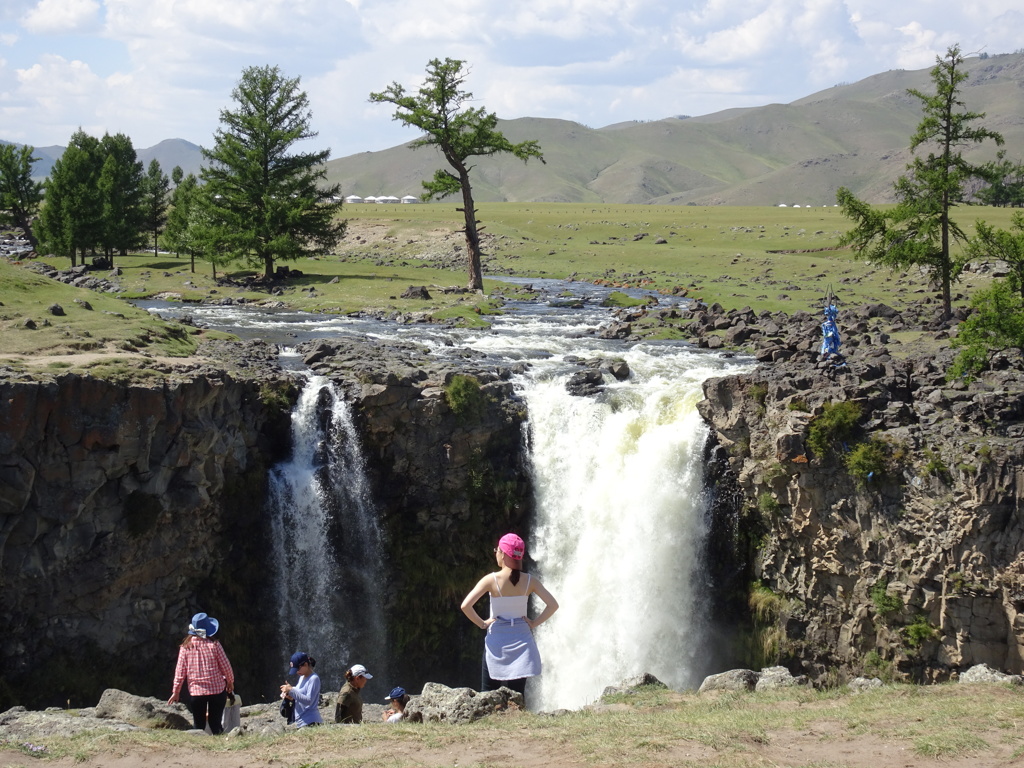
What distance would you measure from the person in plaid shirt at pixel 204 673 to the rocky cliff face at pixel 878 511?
1850 cm

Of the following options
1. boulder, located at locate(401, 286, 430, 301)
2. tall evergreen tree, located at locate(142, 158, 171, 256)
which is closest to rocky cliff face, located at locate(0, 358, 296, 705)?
boulder, located at locate(401, 286, 430, 301)

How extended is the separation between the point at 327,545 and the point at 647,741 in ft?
65.2

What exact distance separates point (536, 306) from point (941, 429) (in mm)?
30257

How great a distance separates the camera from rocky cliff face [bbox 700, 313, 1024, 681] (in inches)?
920

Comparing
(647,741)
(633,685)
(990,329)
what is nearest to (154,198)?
(990,329)

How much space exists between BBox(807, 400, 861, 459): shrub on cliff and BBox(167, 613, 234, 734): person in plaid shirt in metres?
18.8

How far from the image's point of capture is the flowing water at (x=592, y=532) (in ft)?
95.4

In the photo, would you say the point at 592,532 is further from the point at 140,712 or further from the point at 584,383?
the point at 140,712

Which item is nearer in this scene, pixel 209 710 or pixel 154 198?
pixel 209 710

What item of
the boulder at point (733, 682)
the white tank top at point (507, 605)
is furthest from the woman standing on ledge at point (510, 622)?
the boulder at point (733, 682)

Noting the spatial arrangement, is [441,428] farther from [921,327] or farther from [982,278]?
[982,278]

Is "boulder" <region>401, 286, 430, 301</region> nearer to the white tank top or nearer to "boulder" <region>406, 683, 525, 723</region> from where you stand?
"boulder" <region>406, 683, 525, 723</region>

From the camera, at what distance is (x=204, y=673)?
1628cm

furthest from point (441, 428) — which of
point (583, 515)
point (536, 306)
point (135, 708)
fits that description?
point (536, 306)
